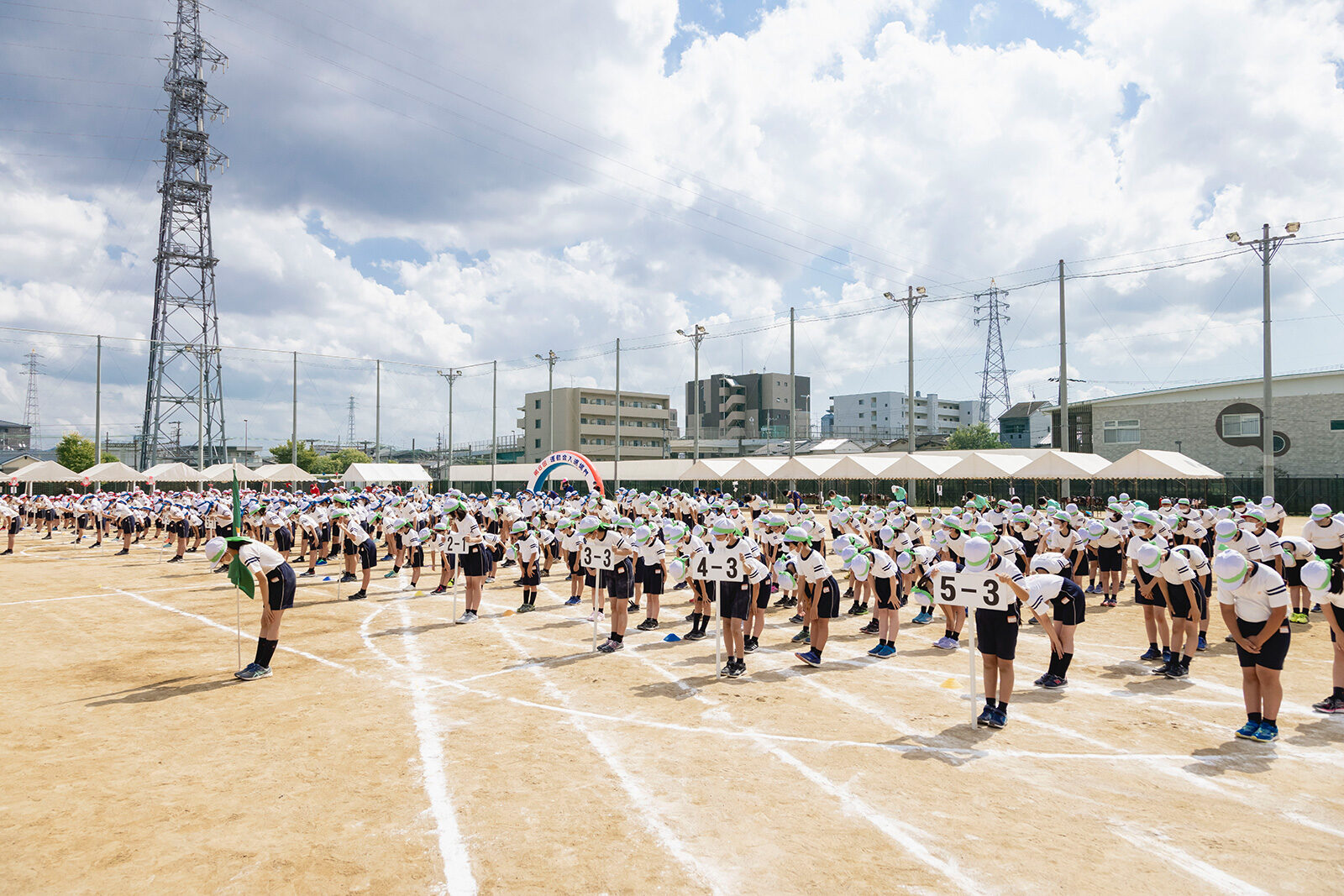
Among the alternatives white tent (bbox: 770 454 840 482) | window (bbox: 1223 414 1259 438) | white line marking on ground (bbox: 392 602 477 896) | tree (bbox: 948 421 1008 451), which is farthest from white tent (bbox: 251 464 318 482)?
tree (bbox: 948 421 1008 451)

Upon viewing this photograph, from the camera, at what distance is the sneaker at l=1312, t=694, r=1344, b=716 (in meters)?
8.70

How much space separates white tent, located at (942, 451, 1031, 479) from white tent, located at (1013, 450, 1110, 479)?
1379 millimetres

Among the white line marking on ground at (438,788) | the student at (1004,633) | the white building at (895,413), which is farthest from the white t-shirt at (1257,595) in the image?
the white building at (895,413)

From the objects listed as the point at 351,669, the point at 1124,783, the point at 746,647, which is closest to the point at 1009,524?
the point at 746,647

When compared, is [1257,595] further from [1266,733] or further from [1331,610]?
[1331,610]

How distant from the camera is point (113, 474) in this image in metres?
51.5

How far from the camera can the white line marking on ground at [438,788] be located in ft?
16.8

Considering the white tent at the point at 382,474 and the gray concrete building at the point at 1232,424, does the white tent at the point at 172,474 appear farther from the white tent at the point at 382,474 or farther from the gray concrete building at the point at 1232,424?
the gray concrete building at the point at 1232,424

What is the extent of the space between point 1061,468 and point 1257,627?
29878 millimetres

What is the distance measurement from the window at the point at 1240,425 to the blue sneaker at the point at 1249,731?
50.6m

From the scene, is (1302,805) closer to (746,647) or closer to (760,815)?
(760,815)

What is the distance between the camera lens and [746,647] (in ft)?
39.2

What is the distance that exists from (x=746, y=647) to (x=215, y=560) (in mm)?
8000

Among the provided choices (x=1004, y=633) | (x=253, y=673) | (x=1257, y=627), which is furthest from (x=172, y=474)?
(x=1257, y=627)
